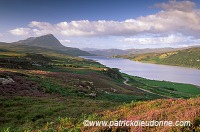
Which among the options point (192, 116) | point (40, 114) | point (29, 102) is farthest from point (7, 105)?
point (192, 116)

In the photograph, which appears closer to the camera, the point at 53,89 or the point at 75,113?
the point at 75,113

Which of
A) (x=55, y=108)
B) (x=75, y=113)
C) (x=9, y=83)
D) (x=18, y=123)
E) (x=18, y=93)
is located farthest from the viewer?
(x=9, y=83)

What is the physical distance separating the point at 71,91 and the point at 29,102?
11.6 meters

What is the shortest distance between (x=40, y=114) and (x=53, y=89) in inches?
570

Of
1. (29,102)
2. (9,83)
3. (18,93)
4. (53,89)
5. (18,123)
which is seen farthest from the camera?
(53,89)

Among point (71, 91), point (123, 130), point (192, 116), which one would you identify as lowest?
point (71, 91)

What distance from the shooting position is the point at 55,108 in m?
19.8

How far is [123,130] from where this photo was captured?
9.95m

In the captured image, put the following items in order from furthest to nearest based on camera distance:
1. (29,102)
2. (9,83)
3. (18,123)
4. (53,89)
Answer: (53,89)
(9,83)
(29,102)
(18,123)

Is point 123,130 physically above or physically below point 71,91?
above

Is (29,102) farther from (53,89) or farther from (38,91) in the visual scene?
(53,89)

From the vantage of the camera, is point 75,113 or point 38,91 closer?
point 75,113

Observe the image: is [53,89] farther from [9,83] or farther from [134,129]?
[134,129]

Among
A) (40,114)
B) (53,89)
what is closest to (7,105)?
(40,114)
